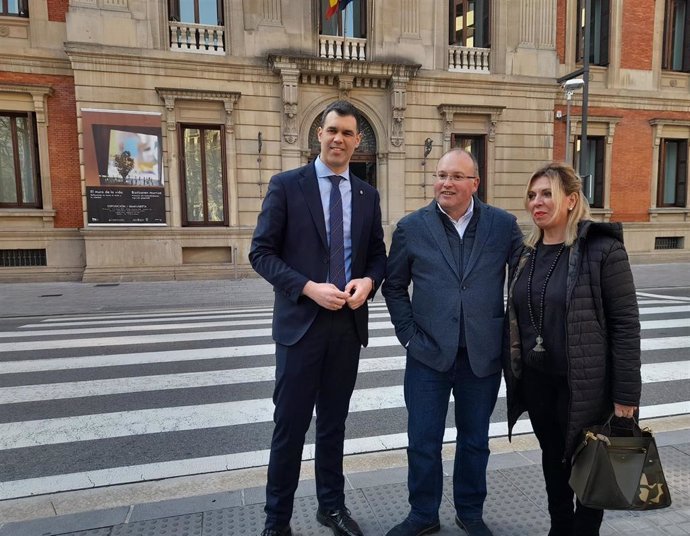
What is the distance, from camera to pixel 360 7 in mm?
16641

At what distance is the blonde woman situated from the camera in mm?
2205

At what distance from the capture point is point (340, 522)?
2.73 m

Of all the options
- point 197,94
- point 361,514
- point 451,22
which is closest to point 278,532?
point 361,514

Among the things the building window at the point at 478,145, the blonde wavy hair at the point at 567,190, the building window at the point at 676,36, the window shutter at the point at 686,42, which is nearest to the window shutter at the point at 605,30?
the building window at the point at 676,36

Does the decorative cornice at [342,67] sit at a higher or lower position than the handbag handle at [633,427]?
higher

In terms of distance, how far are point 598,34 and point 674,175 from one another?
21.7 feet

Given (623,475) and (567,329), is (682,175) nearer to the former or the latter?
(567,329)

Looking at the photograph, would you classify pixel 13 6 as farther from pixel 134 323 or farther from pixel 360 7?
pixel 134 323

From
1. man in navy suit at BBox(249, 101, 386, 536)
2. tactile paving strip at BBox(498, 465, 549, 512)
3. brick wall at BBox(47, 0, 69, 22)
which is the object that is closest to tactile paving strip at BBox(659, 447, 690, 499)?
tactile paving strip at BBox(498, 465, 549, 512)

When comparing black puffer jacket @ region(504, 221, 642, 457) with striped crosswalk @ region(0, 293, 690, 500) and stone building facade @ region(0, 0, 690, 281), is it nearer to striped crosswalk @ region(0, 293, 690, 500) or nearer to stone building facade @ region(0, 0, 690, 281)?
striped crosswalk @ region(0, 293, 690, 500)

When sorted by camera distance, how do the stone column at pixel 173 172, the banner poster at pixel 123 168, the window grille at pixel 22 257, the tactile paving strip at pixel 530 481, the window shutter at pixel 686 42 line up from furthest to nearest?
the window shutter at pixel 686 42 < the stone column at pixel 173 172 < the window grille at pixel 22 257 < the banner poster at pixel 123 168 < the tactile paving strip at pixel 530 481

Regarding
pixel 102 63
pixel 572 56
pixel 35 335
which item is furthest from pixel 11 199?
pixel 572 56

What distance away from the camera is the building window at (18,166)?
1481 centimetres

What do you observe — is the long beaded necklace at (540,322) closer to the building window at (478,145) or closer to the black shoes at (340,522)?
the black shoes at (340,522)
